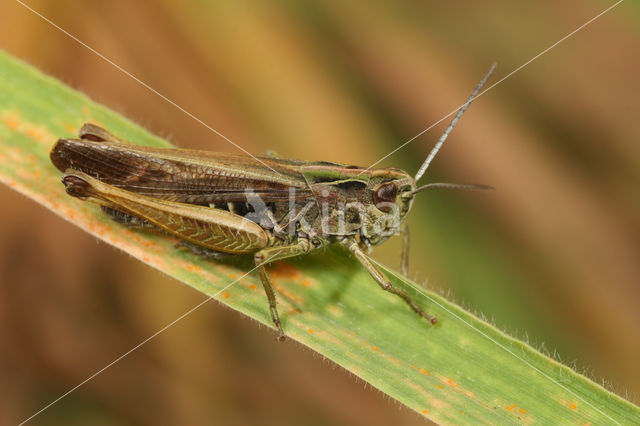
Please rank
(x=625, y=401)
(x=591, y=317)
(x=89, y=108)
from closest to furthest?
(x=625, y=401) < (x=89, y=108) < (x=591, y=317)

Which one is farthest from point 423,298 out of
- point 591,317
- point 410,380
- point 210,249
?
point 591,317

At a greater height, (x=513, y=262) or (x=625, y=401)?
(x=625, y=401)

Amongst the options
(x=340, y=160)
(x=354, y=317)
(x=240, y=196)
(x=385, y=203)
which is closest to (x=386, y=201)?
(x=385, y=203)

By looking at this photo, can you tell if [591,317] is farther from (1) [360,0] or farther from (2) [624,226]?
(1) [360,0]

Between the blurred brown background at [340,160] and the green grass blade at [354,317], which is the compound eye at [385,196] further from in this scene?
the blurred brown background at [340,160]

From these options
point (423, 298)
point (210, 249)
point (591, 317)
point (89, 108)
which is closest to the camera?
point (423, 298)

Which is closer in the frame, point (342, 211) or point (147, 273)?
point (342, 211)

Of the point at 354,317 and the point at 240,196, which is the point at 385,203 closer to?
the point at 354,317

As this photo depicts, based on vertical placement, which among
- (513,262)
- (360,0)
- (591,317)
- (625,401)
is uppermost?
(360,0)
